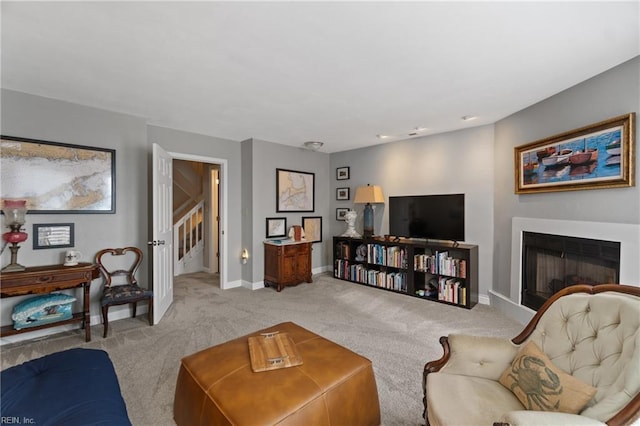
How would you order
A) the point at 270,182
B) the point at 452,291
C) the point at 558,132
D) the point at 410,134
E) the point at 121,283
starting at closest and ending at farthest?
1. the point at 558,132
2. the point at 121,283
3. the point at 452,291
4. the point at 410,134
5. the point at 270,182

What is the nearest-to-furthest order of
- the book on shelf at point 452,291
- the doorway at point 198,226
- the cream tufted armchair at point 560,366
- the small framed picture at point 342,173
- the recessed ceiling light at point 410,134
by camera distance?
the cream tufted armchair at point 560,366 < the book on shelf at point 452,291 < the recessed ceiling light at point 410,134 < the small framed picture at point 342,173 < the doorway at point 198,226

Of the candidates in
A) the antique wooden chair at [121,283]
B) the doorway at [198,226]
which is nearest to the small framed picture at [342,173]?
the doorway at [198,226]

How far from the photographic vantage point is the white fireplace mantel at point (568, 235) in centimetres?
207

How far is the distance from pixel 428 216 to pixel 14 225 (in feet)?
15.4

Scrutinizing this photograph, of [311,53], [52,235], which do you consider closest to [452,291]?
[311,53]

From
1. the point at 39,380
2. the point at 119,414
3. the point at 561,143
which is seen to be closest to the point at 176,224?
the point at 39,380

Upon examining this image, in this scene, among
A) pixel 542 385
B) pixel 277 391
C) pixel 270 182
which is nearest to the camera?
pixel 542 385

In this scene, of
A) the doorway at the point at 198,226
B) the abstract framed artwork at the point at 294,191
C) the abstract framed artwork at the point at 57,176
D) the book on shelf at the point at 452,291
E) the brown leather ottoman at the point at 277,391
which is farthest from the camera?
the doorway at the point at 198,226

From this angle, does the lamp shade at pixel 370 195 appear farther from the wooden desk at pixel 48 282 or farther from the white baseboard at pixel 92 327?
the wooden desk at pixel 48 282

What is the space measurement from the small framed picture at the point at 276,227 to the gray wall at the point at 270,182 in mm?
72

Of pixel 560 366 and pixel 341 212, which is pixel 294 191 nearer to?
pixel 341 212

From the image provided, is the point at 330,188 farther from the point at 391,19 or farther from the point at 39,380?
the point at 39,380

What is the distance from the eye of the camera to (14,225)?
2508 mm

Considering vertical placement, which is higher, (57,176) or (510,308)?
(57,176)
